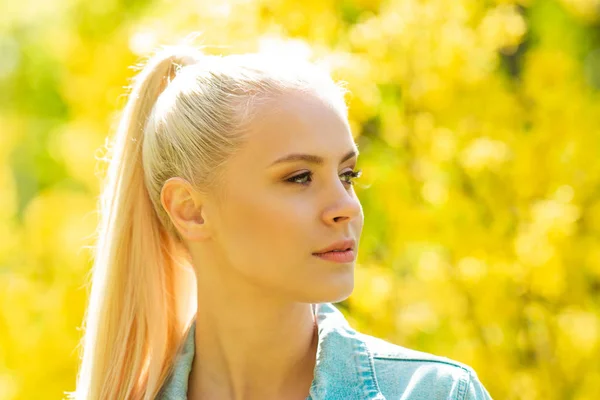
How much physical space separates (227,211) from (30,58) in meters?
6.78

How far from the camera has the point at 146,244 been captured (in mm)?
1942

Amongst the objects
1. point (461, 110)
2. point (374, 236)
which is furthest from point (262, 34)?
point (374, 236)

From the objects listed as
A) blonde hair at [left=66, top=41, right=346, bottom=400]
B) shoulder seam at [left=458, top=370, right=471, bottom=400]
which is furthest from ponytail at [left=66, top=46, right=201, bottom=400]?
shoulder seam at [left=458, top=370, right=471, bottom=400]

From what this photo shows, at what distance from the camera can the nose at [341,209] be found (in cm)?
161

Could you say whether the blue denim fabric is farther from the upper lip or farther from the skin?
the upper lip

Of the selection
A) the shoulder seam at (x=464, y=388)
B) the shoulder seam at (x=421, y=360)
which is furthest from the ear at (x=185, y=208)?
the shoulder seam at (x=464, y=388)

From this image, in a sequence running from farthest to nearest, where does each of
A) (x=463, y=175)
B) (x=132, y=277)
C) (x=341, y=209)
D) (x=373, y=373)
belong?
(x=463, y=175) → (x=132, y=277) → (x=373, y=373) → (x=341, y=209)

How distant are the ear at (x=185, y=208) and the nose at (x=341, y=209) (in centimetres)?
27

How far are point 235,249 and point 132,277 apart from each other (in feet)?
1.16

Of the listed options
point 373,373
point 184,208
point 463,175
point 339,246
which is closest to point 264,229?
point 339,246

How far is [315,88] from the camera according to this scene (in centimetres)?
174

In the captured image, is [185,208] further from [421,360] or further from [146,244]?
[421,360]

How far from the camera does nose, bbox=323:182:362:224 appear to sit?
1608 mm

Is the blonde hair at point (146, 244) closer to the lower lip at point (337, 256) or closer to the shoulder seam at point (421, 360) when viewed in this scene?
the lower lip at point (337, 256)
